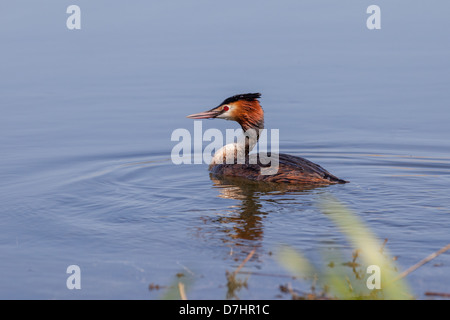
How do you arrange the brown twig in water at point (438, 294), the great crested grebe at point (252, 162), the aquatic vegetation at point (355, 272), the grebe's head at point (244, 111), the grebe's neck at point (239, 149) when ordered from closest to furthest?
the brown twig in water at point (438, 294)
the aquatic vegetation at point (355, 272)
the great crested grebe at point (252, 162)
the grebe's neck at point (239, 149)
the grebe's head at point (244, 111)

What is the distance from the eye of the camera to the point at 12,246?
24.1 feet

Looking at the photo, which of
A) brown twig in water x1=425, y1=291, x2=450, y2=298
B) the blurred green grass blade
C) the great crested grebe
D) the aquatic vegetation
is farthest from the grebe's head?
brown twig in water x1=425, y1=291, x2=450, y2=298

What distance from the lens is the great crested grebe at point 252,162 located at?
9562 millimetres

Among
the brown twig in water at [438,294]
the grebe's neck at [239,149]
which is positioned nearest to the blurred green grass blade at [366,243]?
the brown twig in water at [438,294]

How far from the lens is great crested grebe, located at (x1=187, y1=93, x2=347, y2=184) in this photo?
9562 mm

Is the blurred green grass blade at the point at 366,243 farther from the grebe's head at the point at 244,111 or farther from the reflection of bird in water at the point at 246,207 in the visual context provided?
the grebe's head at the point at 244,111

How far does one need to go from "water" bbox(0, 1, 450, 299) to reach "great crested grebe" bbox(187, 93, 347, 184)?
0.94ft

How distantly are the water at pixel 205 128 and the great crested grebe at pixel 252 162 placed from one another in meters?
0.29

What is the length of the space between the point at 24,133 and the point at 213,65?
4.72m

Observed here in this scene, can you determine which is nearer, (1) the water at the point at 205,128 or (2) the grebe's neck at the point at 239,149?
(1) the water at the point at 205,128

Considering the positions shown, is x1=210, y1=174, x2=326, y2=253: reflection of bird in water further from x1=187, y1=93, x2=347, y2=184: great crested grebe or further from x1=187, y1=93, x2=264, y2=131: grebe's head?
x1=187, y1=93, x2=264, y2=131: grebe's head

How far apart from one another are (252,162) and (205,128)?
2.72 m

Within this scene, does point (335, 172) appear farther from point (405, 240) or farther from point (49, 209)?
point (49, 209)
